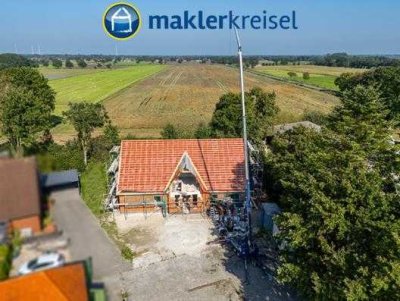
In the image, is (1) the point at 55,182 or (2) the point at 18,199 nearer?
(2) the point at 18,199

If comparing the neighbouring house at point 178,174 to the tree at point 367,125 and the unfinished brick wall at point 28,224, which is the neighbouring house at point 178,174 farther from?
Answer: the unfinished brick wall at point 28,224

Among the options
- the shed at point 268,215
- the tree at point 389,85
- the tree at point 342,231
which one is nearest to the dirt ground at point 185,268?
the shed at point 268,215

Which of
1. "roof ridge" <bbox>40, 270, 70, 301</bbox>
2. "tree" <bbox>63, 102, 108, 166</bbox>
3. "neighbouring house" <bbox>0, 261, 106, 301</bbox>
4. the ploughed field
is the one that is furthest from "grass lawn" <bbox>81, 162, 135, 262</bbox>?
"roof ridge" <bbox>40, 270, 70, 301</bbox>

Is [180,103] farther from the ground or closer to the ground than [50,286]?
closer to the ground

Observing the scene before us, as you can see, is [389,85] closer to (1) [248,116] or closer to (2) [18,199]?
(1) [248,116]

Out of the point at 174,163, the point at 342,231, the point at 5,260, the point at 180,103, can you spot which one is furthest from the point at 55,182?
the point at 180,103

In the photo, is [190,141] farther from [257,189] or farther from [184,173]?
[257,189]

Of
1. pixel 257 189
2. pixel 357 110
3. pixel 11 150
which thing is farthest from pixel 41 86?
pixel 11 150
